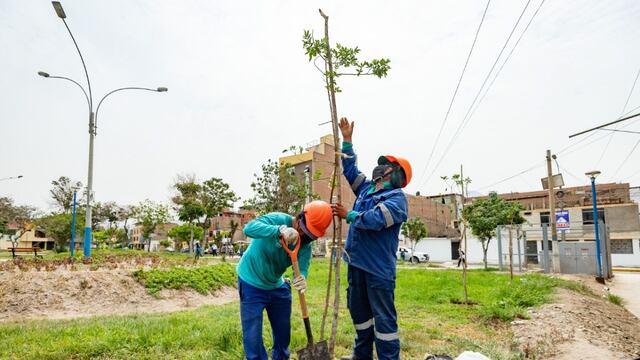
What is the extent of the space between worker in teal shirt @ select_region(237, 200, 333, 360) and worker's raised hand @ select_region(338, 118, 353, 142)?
91 cm

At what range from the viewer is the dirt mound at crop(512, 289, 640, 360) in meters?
4.87

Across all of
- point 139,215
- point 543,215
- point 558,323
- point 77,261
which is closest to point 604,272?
point 558,323

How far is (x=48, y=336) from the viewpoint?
16.7ft

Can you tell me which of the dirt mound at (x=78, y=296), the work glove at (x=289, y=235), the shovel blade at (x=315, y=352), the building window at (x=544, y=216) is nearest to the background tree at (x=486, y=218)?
the dirt mound at (x=78, y=296)

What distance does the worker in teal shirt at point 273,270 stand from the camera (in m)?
3.34

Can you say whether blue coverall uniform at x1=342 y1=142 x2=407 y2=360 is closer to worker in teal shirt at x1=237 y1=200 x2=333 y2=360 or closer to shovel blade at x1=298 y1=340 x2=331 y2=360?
worker in teal shirt at x1=237 y1=200 x2=333 y2=360

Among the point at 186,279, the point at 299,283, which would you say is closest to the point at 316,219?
the point at 299,283

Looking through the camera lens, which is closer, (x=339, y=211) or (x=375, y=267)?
(x=339, y=211)

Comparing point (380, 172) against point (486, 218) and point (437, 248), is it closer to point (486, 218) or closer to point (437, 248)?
point (486, 218)

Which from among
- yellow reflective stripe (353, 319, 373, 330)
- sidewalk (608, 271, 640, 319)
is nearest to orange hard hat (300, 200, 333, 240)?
yellow reflective stripe (353, 319, 373, 330)

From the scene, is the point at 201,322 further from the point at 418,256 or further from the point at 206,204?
the point at 418,256

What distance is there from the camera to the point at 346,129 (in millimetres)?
4090

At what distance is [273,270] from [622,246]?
41219 mm

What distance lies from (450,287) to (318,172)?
9.19 meters
